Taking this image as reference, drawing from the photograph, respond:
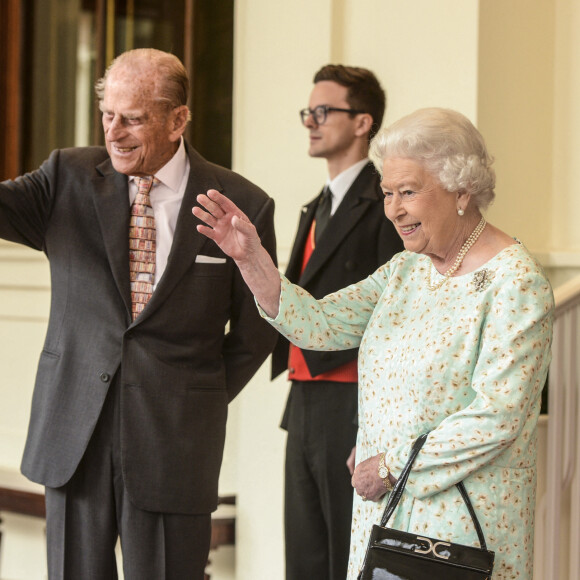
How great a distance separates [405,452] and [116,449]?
80cm

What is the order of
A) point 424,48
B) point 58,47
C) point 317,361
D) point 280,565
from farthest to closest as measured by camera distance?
point 58,47 → point 280,565 → point 424,48 → point 317,361

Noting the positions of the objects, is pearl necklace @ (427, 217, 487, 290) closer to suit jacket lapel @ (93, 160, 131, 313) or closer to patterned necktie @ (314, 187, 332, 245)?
suit jacket lapel @ (93, 160, 131, 313)

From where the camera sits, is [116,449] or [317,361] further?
[317,361]

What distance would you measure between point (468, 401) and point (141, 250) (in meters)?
0.93

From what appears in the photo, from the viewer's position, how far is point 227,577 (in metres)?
4.47

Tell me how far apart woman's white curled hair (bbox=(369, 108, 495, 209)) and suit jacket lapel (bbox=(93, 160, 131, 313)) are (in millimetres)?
734

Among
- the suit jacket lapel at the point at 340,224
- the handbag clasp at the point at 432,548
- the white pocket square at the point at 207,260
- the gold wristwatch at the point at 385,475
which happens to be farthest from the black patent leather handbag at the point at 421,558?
the suit jacket lapel at the point at 340,224

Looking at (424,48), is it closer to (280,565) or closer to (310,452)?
(310,452)

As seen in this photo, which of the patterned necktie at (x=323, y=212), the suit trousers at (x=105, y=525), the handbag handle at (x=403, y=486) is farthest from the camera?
the patterned necktie at (x=323, y=212)

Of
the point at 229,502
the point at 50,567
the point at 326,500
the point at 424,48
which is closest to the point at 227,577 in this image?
the point at 229,502

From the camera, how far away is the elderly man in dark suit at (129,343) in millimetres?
2381

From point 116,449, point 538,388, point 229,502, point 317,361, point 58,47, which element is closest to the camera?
point 538,388

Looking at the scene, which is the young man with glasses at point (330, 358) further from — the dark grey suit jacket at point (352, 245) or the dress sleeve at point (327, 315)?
the dress sleeve at point (327, 315)

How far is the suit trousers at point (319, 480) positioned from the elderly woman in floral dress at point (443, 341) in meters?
0.82
